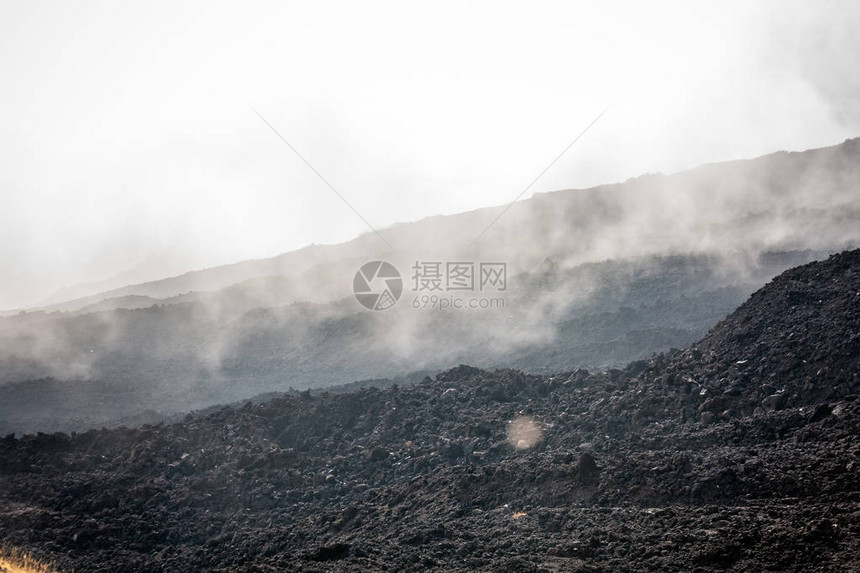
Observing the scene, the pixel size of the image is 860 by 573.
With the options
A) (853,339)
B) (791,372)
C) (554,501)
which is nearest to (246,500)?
(554,501)

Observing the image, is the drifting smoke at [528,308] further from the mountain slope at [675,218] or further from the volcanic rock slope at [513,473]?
the volcanic rock slope at [513,473]

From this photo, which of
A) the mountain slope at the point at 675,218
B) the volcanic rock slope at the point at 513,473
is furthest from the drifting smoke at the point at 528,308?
the volcanic rock slope at the point at 513,473

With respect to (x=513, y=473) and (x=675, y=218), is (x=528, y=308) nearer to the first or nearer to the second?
(x=675, y=218)

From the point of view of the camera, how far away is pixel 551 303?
50250mm

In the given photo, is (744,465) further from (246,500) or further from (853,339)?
(246,500)

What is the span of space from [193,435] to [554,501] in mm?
12872

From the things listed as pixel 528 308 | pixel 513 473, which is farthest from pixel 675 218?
pixel 513 473

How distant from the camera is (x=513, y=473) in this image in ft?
49.1

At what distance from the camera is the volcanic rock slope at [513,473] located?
10633 millimetres

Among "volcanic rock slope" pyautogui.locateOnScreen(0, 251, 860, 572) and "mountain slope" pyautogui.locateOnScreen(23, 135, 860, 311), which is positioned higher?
"mountain slope" pyautogui.locateOnScreen(23, 135, 860, 311)

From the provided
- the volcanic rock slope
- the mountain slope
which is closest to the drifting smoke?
the mountain slope

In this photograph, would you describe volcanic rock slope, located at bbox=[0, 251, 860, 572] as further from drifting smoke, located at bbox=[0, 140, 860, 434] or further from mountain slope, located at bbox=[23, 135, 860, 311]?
mountain slope, located at bbox=[23, 135, 860, 311]

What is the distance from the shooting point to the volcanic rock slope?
1063 centimetres

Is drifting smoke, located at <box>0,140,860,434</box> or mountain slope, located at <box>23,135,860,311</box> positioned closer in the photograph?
drifting smoke, located at <box>0,140,860,434</box>
